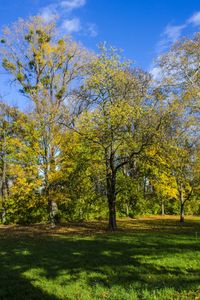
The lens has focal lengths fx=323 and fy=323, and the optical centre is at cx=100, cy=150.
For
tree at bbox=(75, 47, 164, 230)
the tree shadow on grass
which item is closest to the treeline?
tree at bbox=(75, 47, 164, 230)

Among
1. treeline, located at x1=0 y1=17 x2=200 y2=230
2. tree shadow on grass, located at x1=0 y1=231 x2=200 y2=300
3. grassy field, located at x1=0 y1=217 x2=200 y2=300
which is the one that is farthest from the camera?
treeline, located at x1=0 y1=17 x2=200 y2=230

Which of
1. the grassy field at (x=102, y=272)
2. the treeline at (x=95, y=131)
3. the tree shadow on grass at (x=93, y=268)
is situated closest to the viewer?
the grassy field at (x=102, y=272)

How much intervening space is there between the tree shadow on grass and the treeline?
25.6ft

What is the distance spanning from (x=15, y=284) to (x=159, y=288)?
2956 mm

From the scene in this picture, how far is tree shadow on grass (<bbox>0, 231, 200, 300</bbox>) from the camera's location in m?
6.43

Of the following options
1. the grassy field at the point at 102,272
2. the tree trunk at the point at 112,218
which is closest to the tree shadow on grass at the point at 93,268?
the grassy field at the point at 102,272

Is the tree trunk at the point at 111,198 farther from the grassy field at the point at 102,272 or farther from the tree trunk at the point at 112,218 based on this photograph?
the grassy field at the point at 102,272

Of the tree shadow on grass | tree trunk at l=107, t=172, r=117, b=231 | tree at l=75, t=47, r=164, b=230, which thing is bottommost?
the tree shadow on grass

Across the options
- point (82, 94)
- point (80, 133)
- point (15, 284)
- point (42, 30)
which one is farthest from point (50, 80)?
point (15, 284)

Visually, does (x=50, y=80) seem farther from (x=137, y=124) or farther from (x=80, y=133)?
(x=137, y=124)

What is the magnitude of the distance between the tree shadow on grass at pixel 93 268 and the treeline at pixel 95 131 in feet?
25.6

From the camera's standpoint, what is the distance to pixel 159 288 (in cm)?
607

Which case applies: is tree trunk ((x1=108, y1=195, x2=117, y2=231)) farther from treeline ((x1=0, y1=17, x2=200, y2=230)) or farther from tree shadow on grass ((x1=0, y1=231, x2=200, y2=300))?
tree shadow on grass ((x1=0, y1=231, x2=200, y2=300))

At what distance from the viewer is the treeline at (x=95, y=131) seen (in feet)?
58.6
